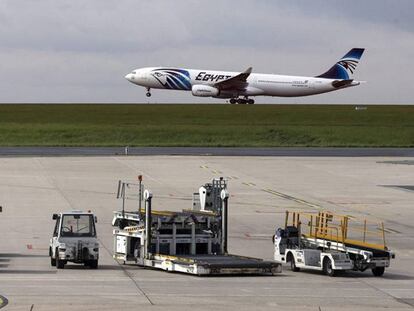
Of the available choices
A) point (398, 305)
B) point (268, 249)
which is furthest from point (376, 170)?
point (398, 305)

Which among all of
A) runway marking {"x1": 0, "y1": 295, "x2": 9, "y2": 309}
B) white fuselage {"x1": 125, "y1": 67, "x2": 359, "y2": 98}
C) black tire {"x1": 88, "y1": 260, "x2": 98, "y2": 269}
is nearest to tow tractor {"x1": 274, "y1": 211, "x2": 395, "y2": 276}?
black tire {"x1": 88, "y1": 260, "x2": 98, "y2": 269}

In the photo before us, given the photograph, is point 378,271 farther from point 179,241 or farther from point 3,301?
point 3,301

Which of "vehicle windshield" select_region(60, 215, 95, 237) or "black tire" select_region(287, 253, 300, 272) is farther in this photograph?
"black tire" select_region(287, 253, 300, 272)

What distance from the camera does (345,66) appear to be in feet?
576

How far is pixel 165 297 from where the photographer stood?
27453 mm

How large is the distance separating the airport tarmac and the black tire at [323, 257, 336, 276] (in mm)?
304

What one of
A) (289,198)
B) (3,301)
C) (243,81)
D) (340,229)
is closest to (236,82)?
(243,81)

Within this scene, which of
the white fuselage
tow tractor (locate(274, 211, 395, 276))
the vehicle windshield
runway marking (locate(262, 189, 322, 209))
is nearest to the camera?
tow tractor (locate(274, 211, 395, 276))

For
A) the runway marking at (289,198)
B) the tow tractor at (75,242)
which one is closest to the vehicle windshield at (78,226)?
the tow tractor at (75,242)

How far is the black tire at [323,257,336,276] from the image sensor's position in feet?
109

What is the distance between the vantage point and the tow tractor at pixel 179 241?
3297cm

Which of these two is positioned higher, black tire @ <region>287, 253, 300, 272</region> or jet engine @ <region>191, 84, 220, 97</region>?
jet engine @ <region>191, 84, 220, 97</region>

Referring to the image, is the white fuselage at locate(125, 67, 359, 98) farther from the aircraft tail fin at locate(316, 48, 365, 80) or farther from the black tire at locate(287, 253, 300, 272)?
the black tire at locate(287, 253, 300, 272)

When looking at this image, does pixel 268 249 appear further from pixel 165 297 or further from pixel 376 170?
pixel 376 170
